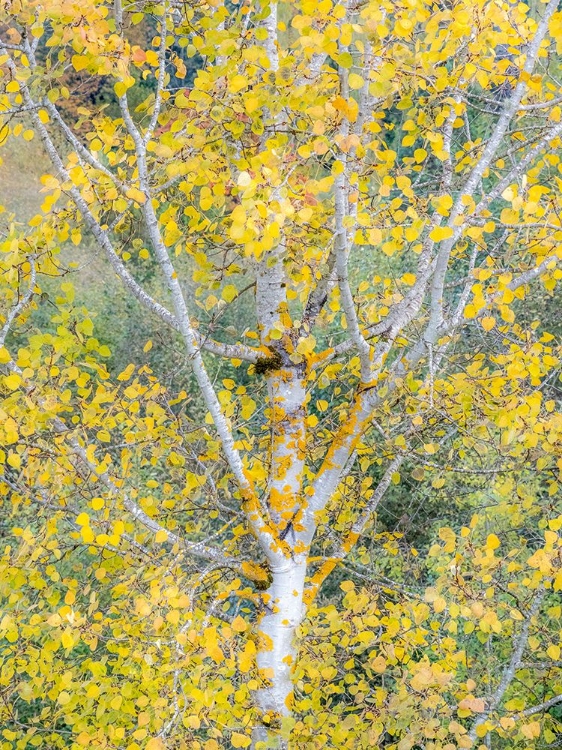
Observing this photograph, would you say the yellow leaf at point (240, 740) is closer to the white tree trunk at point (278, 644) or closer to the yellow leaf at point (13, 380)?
the white tree trunk at point (278, 644)

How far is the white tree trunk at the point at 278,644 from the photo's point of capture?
289 centimetres

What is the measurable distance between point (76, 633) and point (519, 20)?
294cm

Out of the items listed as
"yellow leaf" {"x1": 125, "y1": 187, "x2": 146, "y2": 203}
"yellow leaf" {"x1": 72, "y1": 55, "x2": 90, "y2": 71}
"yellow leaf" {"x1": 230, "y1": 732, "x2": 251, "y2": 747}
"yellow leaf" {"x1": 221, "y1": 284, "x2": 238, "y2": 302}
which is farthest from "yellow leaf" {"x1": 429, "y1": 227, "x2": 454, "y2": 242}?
"yellow leaf" {"x1": 230, "y1": 732, "x2": 251, "y2": 747}

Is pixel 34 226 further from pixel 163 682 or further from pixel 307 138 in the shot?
pixel 163 682

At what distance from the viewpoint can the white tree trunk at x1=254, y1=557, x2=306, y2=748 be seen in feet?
9.48

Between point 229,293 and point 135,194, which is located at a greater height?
point 229,293

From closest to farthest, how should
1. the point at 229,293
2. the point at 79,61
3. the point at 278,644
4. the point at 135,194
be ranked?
the point at 79,61, the point at 135,194, the point at 229,293, the point at 278,644

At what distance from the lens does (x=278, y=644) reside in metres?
2.94

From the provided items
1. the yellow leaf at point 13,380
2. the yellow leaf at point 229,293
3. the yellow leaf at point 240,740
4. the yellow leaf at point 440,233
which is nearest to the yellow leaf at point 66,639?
Result: the yellow leaf at point 240,740

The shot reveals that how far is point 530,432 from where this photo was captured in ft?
8.54

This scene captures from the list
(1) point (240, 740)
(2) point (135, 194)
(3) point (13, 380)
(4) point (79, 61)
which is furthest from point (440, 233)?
(1) point (240, 740)

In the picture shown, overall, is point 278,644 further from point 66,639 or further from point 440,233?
point 440,233

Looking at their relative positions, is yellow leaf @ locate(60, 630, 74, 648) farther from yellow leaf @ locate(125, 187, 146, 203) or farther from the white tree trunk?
yellow leaf @ locate(125, 187, 146, 203)

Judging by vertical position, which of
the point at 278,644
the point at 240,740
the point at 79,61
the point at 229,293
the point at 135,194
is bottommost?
the point at 240,740
